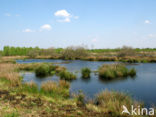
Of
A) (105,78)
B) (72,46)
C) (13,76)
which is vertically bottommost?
(105,78)

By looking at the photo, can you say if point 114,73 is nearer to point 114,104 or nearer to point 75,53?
point 114,104

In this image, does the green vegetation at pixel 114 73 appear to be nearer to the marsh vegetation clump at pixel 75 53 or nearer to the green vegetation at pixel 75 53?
the marsh vegetation clump at pixel 75 53

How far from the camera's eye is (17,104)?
633cm

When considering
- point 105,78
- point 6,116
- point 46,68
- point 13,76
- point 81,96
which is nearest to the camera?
point 6,116

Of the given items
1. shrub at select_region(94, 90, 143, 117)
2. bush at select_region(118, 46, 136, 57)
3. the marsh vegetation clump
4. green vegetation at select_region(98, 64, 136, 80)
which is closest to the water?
green vegetation at select_region(98, 64, 136, 80)

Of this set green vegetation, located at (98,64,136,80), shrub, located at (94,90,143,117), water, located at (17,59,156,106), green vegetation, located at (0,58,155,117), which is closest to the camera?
green vegetation, located at (0,58,155,117)

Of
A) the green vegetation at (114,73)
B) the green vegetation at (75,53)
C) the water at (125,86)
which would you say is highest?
the green vegetation at (75,53)

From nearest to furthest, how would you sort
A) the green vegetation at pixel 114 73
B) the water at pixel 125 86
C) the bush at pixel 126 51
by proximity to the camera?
the water at pixel 125 86
the green vegetation at pixel 114 73
the bush at pixel 126 51

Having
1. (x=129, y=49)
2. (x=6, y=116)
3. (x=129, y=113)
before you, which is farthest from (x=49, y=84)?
(x=129, y=49)

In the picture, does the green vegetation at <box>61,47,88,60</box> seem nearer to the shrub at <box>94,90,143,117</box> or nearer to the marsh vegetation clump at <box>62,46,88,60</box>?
the marsh vegetation clump at <box>62,46,88,60</box>

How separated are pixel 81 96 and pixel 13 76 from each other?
6.21 m

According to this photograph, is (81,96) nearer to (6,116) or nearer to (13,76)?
(6,116)

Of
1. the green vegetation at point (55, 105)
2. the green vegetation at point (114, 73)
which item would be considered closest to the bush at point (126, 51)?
the green vegetation at point (114, 73)

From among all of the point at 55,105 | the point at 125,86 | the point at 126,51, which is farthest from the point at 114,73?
the point at 126,51
